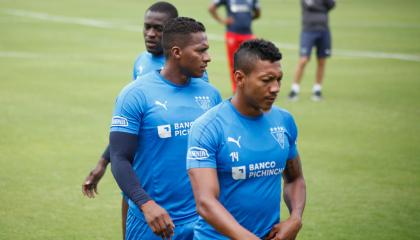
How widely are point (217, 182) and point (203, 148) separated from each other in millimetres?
249

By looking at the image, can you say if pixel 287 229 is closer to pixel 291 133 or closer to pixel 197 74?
pixel 291 133

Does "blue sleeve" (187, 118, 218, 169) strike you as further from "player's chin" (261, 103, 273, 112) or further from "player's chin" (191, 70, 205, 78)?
"player's chin" (191, 70, 205, 78)

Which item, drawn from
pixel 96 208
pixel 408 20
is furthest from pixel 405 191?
pixel 408 20

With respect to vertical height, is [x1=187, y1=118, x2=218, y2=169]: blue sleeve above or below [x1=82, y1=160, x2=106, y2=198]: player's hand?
above

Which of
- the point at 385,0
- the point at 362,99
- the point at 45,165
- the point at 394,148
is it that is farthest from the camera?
the point at 385,0

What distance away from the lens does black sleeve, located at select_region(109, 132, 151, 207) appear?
233 inches

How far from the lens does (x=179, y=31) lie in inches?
254

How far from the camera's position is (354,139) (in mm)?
14250

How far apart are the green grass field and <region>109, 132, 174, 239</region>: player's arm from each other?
326cm

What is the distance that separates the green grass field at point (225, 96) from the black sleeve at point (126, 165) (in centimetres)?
325

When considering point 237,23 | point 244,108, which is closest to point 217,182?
point 244,108

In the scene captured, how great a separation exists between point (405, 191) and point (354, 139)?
3.35 m

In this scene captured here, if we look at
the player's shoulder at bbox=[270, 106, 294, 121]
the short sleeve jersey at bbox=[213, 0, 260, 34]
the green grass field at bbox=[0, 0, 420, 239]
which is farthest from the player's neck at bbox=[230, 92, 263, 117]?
the short sleeve jersey at bbox=[213, 0, 260, 34]

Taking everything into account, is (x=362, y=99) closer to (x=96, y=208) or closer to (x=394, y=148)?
(x=394, y=148)
